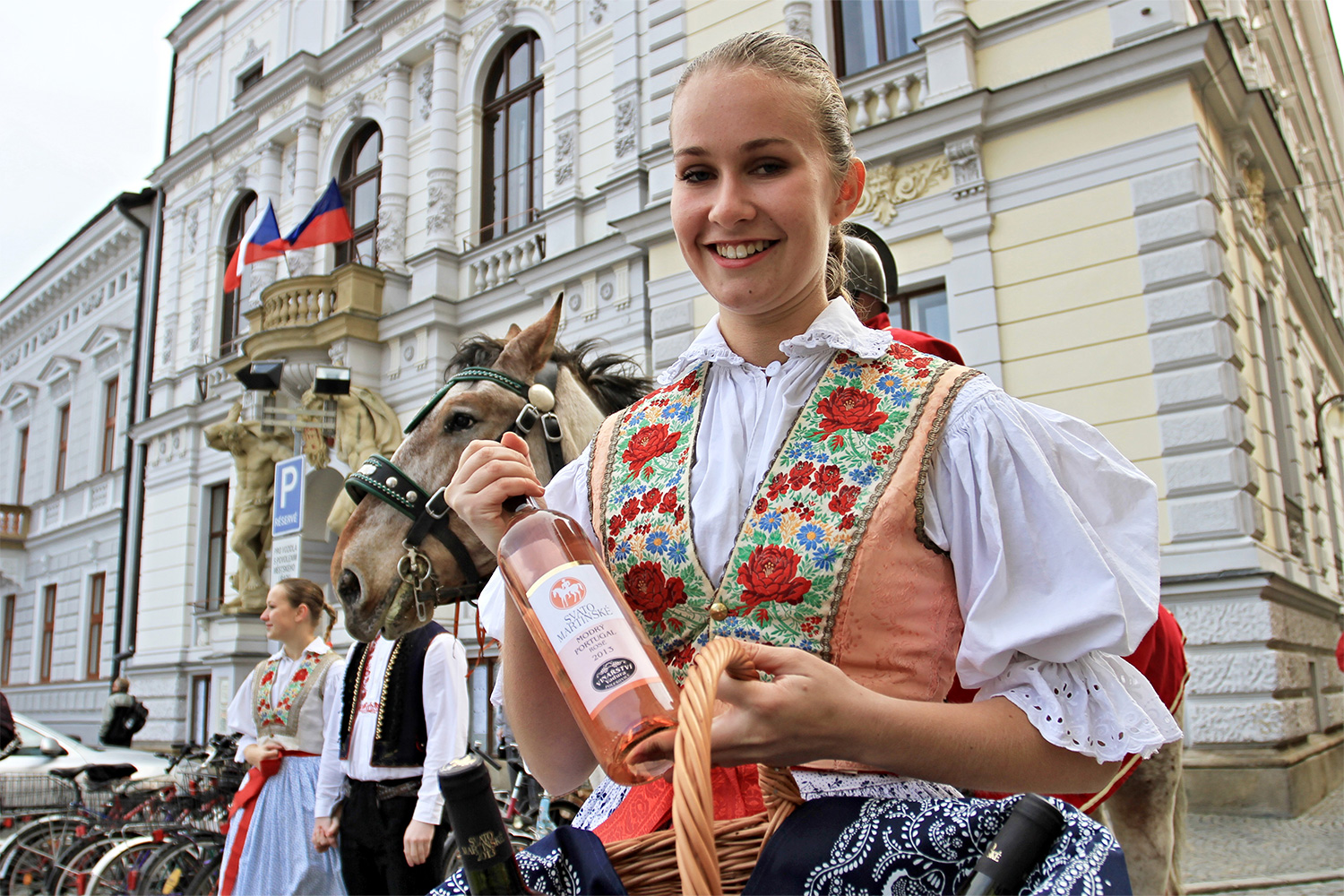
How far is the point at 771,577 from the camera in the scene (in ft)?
3.74

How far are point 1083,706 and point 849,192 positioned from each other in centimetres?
75

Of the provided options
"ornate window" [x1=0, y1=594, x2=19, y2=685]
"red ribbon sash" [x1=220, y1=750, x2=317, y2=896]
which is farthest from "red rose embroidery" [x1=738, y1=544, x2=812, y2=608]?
"ornate window" [x1=0, y1=594, x2=19, y2=685]

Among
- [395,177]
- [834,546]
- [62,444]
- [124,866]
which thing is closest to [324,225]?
[395,177]

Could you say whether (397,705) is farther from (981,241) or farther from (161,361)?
(161,361)

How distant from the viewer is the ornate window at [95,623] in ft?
65.7

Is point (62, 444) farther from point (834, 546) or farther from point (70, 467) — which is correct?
point (834, 546)

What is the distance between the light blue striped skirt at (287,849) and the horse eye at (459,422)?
10.0 ft

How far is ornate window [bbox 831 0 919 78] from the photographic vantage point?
9.38m

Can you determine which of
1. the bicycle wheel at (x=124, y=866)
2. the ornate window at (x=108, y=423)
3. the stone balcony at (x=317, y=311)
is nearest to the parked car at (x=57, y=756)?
the bicycle wheel at (x=124, y=866)

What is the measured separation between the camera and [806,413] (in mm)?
1263

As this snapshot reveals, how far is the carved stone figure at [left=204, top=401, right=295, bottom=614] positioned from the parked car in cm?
472

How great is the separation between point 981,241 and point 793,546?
25.6 feet

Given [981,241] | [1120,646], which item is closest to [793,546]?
[1120,646]

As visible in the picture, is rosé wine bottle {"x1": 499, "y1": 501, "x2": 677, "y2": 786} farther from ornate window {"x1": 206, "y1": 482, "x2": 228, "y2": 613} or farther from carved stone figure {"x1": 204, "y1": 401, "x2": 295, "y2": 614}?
ornate window {"x1": 206, "y1": 482, "x2": 228, "y2": 613}
